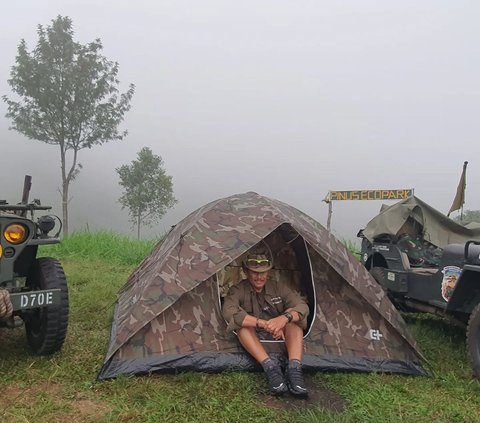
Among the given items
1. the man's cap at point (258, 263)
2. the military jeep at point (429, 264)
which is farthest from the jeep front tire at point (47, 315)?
the military jeep at point (429, 264)

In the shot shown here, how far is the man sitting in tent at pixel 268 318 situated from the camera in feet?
11.8

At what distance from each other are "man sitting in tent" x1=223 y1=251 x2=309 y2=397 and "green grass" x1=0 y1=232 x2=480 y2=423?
0.19 meters

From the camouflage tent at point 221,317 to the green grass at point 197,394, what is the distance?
0.52 ft

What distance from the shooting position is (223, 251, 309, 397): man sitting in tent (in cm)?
360

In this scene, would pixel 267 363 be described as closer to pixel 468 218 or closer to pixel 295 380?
pixel 295 380

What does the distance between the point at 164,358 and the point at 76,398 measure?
75cm

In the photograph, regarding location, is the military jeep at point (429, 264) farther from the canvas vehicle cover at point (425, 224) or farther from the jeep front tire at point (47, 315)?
the jeep front tire at point (47, 315)

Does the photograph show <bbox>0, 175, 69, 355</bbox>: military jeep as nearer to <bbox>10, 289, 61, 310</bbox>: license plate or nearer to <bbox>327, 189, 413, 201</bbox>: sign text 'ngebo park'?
<bbox>10, 289, 61, 310</bbox>: license plate

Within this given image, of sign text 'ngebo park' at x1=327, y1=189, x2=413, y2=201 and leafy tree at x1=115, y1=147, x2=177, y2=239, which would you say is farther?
leafy tree at x1=115, y1=147, x2=177, y2=239

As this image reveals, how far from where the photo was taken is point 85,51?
62.4ft

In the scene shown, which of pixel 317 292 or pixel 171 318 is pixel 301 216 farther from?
pixel 171 318

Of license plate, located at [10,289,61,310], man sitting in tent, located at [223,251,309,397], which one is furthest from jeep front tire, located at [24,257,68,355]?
man sitting in tent, located at [223,251,309,397]

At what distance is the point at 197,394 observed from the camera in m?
3.44

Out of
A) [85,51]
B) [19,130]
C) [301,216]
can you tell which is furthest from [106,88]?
[301,216]
